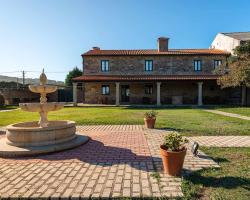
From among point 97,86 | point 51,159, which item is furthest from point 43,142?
point 97,86

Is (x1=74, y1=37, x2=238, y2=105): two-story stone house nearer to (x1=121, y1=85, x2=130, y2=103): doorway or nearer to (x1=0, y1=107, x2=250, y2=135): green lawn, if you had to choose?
(x1=121, y1=85, x2=130, y2=103): doorway

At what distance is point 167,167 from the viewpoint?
15.1ft

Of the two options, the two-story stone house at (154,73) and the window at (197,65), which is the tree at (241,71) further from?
the window at (197,65)

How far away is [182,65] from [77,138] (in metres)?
23.3

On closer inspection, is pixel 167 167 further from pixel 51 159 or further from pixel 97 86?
pixel 97 86

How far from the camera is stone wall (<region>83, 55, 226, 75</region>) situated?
28.5 m

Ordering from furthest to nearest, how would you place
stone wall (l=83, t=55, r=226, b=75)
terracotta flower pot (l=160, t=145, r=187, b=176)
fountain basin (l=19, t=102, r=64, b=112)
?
stone wall (l=83, t=55, r=226, b=75)
fountain basin (l=19, t=102, r=64, b=112)
terracotta flower pot (l=160, t=145, r=187, b=176)

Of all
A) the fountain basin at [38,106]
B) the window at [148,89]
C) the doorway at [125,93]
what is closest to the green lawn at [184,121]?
the fountain basin at [38,106]

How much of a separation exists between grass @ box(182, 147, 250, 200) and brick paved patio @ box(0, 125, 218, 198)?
22 centimetres

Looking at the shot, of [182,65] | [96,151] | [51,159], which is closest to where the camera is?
[51,159]

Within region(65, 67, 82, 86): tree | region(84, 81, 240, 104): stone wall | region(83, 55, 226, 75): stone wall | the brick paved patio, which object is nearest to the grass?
the brick paved patio

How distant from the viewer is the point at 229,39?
98.2 ft

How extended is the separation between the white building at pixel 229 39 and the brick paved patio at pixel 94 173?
83.3 ft

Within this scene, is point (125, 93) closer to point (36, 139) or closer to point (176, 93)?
point (176, 93)
